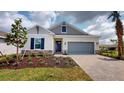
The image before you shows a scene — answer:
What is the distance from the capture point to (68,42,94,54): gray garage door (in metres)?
24.2

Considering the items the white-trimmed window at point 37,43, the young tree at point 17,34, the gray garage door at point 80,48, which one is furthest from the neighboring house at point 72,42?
the young tree at point 17,34

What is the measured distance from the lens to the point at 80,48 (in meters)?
24.2

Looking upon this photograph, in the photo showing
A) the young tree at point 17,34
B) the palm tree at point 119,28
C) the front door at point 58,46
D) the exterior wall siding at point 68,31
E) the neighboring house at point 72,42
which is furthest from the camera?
the exterior wall siding at point 68,31

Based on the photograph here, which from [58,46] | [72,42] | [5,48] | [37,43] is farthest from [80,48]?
[5,48]

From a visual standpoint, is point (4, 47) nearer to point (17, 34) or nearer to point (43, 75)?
point (17, 34)

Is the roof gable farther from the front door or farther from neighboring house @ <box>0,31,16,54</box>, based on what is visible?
neighboring house @ <box>0,31,16,54</box>

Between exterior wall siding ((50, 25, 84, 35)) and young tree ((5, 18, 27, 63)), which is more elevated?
exterior wall siding ((50, 25, 84, 35))

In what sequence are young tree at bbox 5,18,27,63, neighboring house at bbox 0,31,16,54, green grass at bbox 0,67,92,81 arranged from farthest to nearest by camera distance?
neighboring house at bbox 0,31,16,54, young tree at bbox 5,18,27,63, green grass at bbox 0,67,92,81

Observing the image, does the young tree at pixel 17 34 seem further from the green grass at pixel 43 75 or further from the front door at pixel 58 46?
the front door at pixel 58 46

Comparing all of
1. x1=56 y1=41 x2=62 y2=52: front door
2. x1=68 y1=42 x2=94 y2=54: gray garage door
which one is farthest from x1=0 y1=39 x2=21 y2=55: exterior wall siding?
x1=68 y1=42 x2=94 y2=54: gray garage door

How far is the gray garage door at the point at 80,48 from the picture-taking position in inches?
952

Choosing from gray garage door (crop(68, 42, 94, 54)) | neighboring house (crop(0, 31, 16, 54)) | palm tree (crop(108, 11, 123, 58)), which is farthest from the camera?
gray garage door (crop(68, 42, 94, 54))
